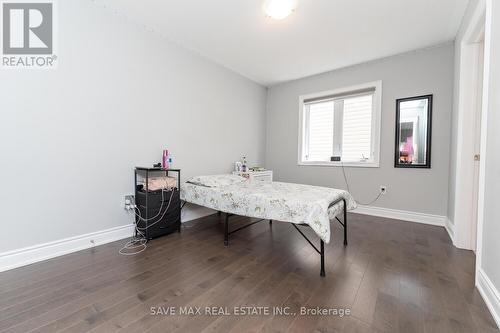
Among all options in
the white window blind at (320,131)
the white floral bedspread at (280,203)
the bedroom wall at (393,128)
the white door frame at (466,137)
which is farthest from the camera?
the white window blind at (320,131)

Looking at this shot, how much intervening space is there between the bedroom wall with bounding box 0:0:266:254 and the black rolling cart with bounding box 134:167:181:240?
0.47 ft

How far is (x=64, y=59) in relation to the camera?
196cm

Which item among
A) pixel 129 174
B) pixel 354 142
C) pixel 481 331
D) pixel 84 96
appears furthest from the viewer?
pixel 354 142

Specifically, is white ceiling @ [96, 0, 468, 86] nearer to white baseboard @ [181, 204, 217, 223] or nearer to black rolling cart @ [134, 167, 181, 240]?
black rolling cart @ [134, 167, 181, 240]

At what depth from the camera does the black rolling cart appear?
233 cm

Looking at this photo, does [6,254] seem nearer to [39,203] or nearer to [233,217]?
[39,203]

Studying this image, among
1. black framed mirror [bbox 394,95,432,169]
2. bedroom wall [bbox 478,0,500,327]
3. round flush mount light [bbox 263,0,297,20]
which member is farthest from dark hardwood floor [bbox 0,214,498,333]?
round flush mount light [bbox 263,0,297,20]

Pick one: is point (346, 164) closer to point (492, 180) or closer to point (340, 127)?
point (340, 127)

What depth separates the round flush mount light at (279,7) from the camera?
2.00m

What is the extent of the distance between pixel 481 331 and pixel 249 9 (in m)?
3.03

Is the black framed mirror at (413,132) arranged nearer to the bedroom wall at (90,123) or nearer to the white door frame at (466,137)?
the white door frame at (466,137)

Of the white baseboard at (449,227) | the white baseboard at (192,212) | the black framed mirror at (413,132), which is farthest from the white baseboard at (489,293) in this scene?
the white baseboard at (192,212)

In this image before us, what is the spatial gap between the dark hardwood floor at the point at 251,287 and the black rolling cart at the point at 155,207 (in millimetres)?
192

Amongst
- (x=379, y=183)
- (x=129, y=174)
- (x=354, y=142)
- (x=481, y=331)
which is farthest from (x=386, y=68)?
(x=129, y=174)
